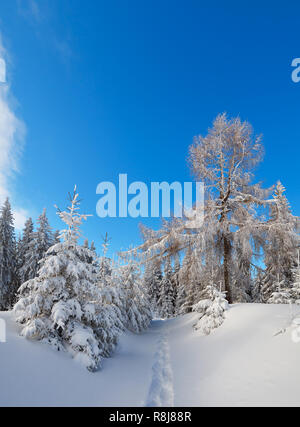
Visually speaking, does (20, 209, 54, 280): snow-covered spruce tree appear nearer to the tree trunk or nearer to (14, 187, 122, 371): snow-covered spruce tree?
(14, 187, 122, 371): snow-covered spruce tree

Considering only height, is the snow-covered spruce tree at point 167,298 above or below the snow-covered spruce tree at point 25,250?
below

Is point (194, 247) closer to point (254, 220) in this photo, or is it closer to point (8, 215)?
point (254, 220)

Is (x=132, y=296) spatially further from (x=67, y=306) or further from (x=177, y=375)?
(x=67, y=306)

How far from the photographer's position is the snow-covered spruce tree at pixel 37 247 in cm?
2281

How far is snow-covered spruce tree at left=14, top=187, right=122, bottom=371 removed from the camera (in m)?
5.96

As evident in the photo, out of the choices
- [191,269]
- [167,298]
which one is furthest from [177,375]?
[167,298]

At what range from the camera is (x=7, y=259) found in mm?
23172

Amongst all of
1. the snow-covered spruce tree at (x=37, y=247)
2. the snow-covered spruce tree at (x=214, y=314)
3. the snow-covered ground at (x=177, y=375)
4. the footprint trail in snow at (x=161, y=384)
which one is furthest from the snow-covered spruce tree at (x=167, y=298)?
the snow-covered ground at (x=177, y=375)

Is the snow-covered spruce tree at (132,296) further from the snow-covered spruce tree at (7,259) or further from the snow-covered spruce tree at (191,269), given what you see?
the snow-covered spruce tree at (7,259)

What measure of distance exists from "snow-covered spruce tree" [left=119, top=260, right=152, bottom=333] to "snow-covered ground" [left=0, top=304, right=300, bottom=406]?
23.4ft

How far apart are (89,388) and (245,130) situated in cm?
1348

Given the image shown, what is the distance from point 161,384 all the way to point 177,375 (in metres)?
0.80

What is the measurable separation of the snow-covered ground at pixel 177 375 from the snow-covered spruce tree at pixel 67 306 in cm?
39

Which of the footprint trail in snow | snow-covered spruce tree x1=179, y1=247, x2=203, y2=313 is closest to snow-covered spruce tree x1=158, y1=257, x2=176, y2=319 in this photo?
snow-covered spruce tree x1=179, y1=247, x2=203, y2=313
